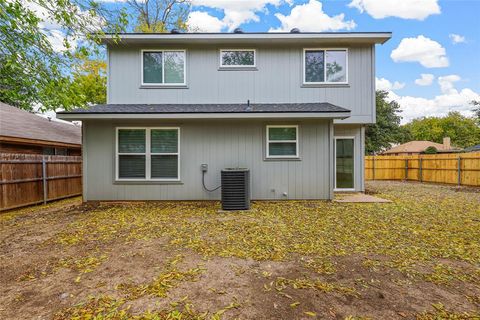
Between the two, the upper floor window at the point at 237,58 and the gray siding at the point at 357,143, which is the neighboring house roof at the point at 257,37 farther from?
the gray siding at the point at 357,143

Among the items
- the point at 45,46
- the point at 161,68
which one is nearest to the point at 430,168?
the point at 161,68

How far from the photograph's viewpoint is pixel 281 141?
724 cm

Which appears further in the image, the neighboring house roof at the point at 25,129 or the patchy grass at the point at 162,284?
the neighboring house roof at the point at 25,129

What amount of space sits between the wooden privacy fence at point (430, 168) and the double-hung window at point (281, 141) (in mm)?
9232

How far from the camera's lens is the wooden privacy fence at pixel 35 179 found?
6.61 meters

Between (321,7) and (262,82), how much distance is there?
6.09 metres

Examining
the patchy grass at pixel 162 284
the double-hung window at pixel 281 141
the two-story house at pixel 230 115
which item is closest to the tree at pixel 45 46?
the two-story house at pixel 230 115

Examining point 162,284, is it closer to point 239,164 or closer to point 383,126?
point 239,164

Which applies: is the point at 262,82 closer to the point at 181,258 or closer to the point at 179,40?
the point at 179,40

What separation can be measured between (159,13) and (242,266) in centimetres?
1738

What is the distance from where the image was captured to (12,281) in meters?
2.74

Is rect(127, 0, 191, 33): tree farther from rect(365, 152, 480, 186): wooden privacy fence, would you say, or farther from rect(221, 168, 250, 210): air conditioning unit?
rect(365, 152, 480, 186): wooden privacy fence

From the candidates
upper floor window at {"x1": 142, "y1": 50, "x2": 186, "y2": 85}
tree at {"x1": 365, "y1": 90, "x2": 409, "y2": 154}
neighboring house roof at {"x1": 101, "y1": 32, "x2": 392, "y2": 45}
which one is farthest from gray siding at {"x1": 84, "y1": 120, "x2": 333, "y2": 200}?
tree at {"x1": 365, "y1": 90, "x2": 409, "y2": 154}

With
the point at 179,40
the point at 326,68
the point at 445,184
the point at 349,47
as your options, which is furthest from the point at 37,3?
the point at 445,184
